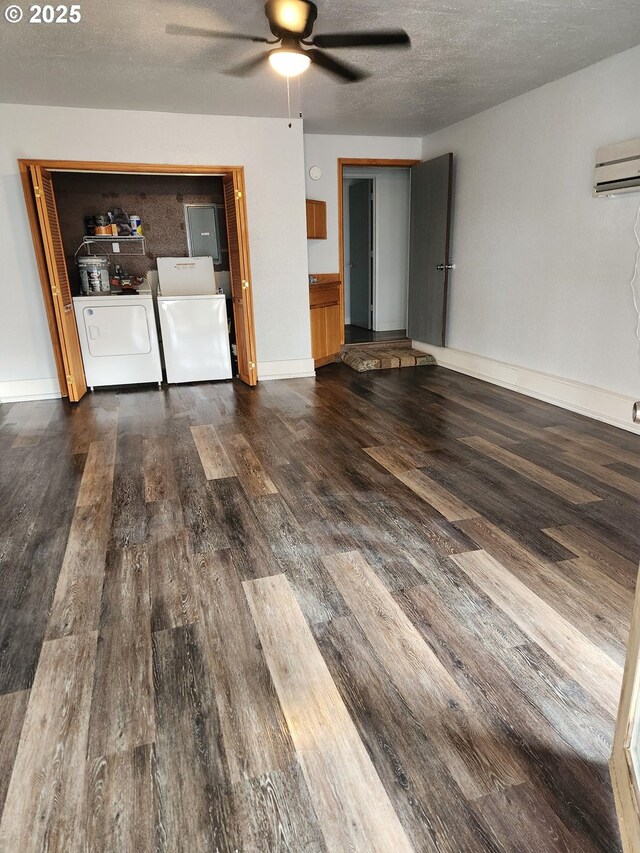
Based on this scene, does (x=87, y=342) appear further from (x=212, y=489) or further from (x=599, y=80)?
(x=599, y=80)


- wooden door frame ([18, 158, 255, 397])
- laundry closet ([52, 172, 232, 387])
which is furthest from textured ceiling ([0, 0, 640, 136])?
laundry closet ([52, 172, 232, 387])

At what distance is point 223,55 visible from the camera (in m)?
3.31

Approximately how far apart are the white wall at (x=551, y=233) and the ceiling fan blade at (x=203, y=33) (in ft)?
7.76

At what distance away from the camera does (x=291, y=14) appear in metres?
2.62

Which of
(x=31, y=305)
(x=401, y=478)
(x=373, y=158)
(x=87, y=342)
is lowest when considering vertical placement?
(x=401, y=478)

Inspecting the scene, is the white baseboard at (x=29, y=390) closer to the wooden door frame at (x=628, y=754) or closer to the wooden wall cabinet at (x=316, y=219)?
A: the wooden wall cabinet at (x=316, y=219)

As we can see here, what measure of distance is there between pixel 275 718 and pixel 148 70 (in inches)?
157

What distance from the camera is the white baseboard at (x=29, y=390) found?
488 cm

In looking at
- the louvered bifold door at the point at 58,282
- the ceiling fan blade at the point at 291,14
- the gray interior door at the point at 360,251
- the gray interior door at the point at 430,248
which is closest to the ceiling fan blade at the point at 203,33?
the ceiling fan blade at the point at 291,14

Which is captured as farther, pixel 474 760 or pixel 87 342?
pixel 87 342

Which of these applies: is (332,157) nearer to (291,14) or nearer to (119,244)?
(119,244)

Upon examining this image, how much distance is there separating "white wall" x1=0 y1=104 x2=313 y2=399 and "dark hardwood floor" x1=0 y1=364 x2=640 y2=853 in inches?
76.6

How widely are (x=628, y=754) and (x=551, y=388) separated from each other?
3.63 meters

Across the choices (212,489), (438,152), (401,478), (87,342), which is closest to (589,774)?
(401,478)
